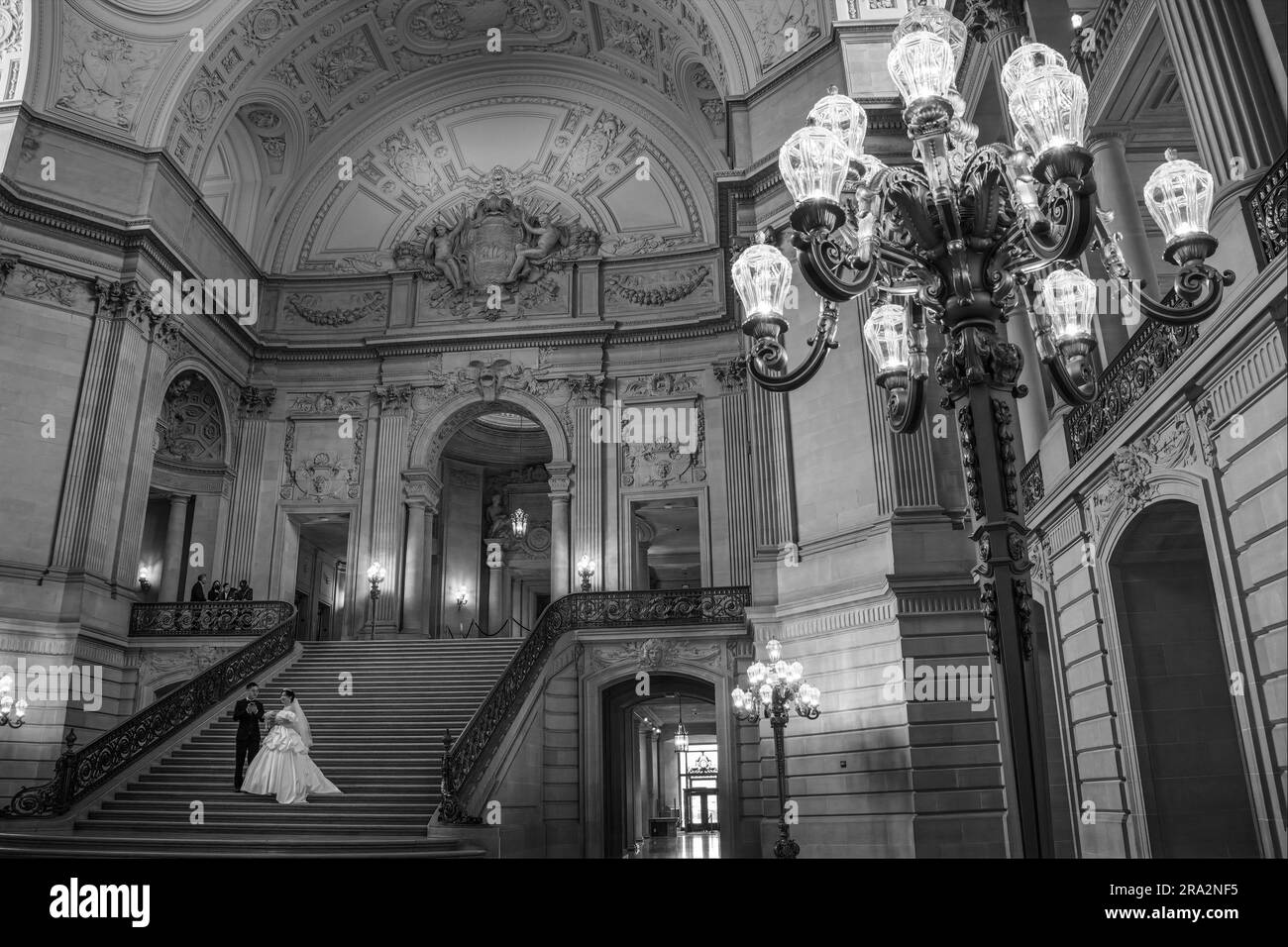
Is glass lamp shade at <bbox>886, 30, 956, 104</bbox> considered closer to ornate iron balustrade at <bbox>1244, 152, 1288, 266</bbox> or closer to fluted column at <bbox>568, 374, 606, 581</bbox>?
ornate iron balustrade at <bbox>1244, 152, 1288, 266</bbox>

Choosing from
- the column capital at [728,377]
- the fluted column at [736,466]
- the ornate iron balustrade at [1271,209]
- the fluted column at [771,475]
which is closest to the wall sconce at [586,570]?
the fluted column at [736,466]

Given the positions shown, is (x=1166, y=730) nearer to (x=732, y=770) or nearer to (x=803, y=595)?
(x=803, y=595)

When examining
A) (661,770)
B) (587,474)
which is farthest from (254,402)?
(661,770)

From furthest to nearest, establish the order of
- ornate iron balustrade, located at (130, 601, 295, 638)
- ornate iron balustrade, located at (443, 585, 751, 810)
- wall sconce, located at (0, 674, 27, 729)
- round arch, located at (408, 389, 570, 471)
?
1. round arch, located at (408, 389, 570, 471)
2. ornate iron balustrade, located at (130, 601, 295, 638)
3. ornate iron balustrade, located at (443, 585, 751, 810)
4. wall sconce, located at (0, 674, 27, 729)

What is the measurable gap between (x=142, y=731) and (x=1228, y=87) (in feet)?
46.6

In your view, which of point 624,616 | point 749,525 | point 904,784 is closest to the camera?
point 904,784

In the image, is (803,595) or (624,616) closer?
(803,595)

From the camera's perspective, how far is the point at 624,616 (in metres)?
16.2

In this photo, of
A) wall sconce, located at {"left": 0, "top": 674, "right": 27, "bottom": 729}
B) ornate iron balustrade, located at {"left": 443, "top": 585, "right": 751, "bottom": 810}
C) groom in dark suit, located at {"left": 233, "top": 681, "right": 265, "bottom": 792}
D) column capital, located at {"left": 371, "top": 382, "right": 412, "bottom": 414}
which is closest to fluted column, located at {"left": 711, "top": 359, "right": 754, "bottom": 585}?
ornate iron balustrade, located at {"left": 443, "top": 585, "right": 751, "bottom": 810}

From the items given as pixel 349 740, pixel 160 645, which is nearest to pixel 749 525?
pixel 349 740

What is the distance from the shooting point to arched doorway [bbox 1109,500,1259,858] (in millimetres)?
7820

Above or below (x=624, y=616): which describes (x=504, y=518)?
above

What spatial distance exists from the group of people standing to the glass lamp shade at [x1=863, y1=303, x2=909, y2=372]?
15.3 metres
